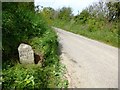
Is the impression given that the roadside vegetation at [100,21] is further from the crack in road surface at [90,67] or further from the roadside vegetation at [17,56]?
the roadside vegetation at [17,56]

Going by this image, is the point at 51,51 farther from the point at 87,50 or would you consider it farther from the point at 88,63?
the point at 87,50

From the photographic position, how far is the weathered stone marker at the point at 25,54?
33.8 feet

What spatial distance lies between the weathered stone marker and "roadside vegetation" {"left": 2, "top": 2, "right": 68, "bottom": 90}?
321mm

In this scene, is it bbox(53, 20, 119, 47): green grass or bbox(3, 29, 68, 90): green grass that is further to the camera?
bbox(53, 20, 119, 47): green grass

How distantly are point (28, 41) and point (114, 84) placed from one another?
481 cm

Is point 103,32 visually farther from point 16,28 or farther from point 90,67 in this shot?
point 16,28

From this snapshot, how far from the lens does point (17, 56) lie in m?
10.9

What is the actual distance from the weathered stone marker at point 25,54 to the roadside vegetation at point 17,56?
32 cm

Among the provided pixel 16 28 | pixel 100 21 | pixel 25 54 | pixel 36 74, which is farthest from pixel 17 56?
pixel 100 21

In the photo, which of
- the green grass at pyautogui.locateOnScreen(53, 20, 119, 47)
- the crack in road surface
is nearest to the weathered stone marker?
the crack in road surface

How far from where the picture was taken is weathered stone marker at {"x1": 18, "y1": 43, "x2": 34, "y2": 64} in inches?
406

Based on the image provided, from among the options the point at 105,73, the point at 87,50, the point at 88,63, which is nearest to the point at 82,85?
the point at 105,73

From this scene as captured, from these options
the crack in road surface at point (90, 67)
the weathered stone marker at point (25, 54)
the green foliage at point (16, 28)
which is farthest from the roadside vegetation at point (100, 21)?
the weathered stone marker at point (25, 54)

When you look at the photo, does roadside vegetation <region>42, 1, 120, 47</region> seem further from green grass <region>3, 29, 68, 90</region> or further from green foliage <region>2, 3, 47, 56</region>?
green grass <region>3, 29, 68, 90</region>
